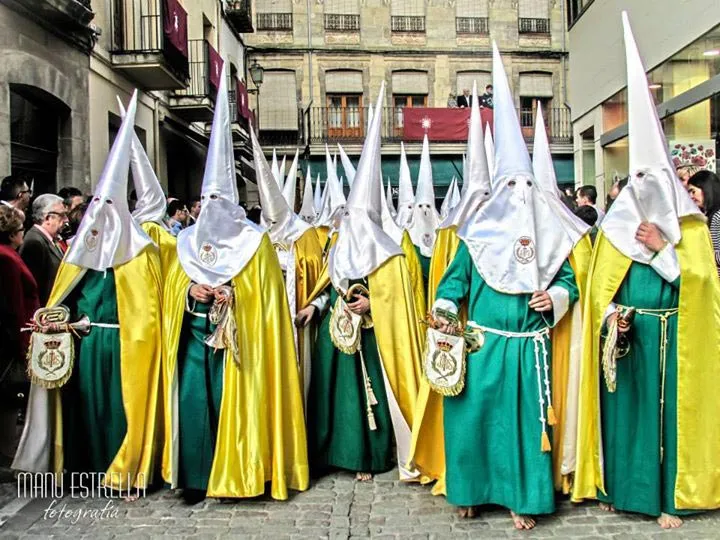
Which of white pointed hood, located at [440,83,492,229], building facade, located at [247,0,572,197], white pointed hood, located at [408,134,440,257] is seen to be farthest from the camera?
building facade, located at [247,0,572,197]

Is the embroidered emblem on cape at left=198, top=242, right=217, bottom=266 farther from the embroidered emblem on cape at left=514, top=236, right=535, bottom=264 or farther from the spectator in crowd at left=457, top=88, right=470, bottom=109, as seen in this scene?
the spectator in crowd at left=457, top=88, right=470, bottom=109

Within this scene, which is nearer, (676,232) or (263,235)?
(676,232)

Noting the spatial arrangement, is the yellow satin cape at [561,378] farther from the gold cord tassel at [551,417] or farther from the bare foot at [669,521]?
the bare foot at [669,521]

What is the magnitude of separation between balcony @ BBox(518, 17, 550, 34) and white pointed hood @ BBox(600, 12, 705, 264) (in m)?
24.4

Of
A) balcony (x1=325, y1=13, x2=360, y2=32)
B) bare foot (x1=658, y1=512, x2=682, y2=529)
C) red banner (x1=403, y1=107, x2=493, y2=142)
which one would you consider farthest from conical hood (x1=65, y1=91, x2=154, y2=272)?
balcony (x1=325, y1=13, x2=360, y2=32)

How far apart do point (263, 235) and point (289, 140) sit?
21.7m

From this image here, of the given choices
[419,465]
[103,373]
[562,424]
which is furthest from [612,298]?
[103,373]

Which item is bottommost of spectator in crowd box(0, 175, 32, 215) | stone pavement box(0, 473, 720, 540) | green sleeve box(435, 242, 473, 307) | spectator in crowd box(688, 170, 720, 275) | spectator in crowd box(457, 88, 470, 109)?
stone pavement box(0, 473, 720, 540)

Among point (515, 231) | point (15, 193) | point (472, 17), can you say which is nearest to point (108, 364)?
point (15, 193)

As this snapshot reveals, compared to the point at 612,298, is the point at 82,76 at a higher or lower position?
higher

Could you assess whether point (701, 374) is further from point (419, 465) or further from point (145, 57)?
point (145, 57)

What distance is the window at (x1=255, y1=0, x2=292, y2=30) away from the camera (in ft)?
85.5

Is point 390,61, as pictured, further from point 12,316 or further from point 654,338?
point 654,338

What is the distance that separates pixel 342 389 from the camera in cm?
502
